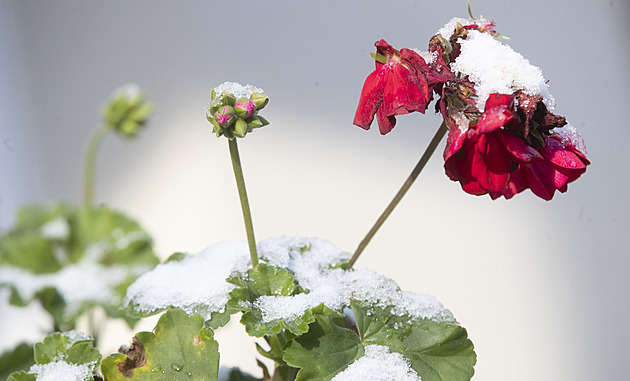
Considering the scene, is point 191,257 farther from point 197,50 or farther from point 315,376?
point 197,50

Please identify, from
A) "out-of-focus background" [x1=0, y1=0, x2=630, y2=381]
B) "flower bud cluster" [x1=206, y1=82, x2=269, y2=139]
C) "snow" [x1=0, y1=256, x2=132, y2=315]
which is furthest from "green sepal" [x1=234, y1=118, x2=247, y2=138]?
"snow" [x1=0, y1=256, x2=132, y2=315]

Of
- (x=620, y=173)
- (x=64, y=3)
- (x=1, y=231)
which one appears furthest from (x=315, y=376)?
(x=64, y=3)

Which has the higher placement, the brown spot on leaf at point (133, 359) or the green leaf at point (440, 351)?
→ the green leaf at point (440, 351)

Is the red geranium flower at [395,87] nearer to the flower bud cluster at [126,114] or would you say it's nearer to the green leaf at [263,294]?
the green leaf at [263,294]

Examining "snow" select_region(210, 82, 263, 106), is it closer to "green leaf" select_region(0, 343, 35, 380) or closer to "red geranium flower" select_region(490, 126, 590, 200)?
"red geranium flower" select_region(490, 126, 590, 200)

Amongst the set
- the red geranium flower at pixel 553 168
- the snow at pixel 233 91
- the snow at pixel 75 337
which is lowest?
the snow at pixel 75 337

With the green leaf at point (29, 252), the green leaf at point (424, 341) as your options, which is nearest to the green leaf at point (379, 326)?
the green leaf at point (424, 341)

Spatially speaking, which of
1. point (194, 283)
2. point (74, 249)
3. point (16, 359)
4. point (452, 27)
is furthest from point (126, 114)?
point (452, 27)
